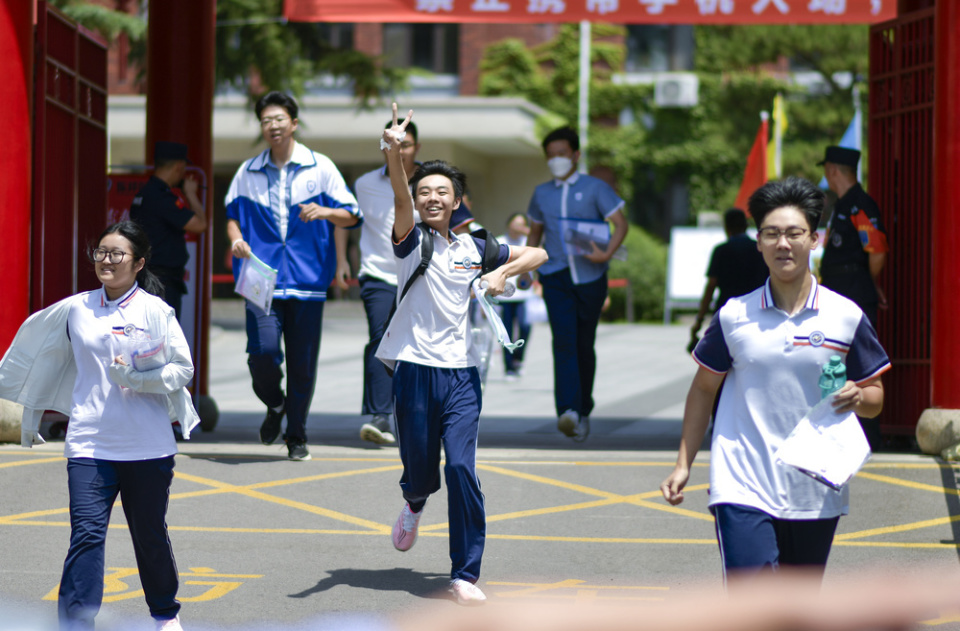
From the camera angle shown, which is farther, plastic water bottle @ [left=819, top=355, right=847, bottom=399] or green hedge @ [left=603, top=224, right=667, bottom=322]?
green hedge @ [left=603, top=224, right=667, bottom=322]

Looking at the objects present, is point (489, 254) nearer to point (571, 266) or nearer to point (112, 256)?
point (112, 256)

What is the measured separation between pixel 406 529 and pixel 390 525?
1229 mm

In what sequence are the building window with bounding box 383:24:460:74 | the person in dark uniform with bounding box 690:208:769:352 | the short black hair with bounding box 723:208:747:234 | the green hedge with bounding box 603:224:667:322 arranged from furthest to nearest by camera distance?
the building window with bounding box 383:24:460:74 → the green hedge with bounding box 603:224:667:322 → the short black hair with bounding box 723:208:747:234 → the person in dark uniform with bounding box 690:208:769:352

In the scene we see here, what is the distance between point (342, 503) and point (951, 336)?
3986 mm

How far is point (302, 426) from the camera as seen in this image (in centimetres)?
803

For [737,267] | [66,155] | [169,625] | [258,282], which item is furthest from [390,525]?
[66,155]

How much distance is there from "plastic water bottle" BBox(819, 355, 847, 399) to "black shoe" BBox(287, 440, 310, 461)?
4.77 meters

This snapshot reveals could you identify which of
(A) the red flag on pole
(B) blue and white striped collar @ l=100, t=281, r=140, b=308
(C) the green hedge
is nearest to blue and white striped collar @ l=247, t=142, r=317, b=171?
(B) blue and white striped collar @ l=100, t=281, r=140, b=308

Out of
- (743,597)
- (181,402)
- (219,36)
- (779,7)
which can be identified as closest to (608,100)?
(219,36)

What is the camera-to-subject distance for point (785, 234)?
386 cm

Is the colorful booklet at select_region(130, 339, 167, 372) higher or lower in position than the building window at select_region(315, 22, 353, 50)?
lower

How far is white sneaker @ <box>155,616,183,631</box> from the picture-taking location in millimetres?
4543

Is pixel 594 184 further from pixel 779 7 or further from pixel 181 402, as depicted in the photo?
pixel 181 402

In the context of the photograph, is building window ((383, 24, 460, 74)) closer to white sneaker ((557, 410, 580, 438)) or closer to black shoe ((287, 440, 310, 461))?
white sneaker ((557, 410, 580, 438))
